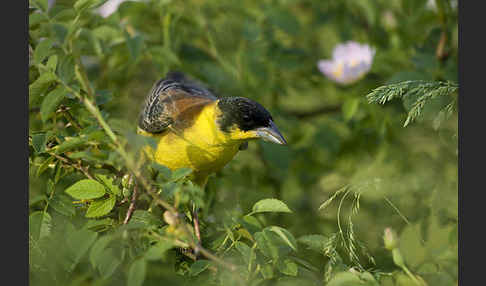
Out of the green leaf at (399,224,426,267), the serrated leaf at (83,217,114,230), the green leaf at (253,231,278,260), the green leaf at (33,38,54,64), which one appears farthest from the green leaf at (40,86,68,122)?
the green leaf at (399,224,426,267)

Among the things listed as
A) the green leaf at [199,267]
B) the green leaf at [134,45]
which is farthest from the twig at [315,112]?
the green leaf at [199,267]

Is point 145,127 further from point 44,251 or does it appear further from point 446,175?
point 446,175

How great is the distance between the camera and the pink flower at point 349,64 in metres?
3.08

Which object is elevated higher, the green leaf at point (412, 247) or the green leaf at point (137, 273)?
the green leaf at point (137, 273)

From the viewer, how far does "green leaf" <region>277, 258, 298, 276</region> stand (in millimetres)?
1439

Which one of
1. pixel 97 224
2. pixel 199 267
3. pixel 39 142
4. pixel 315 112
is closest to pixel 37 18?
pixel 39 142

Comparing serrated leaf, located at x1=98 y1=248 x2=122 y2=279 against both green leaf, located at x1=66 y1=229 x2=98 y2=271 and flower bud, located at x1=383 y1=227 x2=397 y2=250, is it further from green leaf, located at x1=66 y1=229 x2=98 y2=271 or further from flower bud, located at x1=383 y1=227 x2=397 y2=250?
flower bud, located at x1=383 y1=227 x2=397 y2=250

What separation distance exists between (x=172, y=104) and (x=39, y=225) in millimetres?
1027

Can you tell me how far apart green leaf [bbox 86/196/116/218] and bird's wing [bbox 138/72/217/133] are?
32.1 inches

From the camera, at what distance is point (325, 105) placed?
3.90 m

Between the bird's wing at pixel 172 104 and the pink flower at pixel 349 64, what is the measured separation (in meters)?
0.75

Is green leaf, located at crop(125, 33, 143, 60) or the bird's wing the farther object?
the bird's wing

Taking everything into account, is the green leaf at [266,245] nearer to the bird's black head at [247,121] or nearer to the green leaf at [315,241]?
the green leaf at [315,241]

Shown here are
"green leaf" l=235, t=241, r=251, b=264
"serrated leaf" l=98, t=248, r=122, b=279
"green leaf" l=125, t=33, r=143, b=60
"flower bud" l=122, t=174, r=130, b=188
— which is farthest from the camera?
"green leaf" l=125, t=33, r=143, b=60
